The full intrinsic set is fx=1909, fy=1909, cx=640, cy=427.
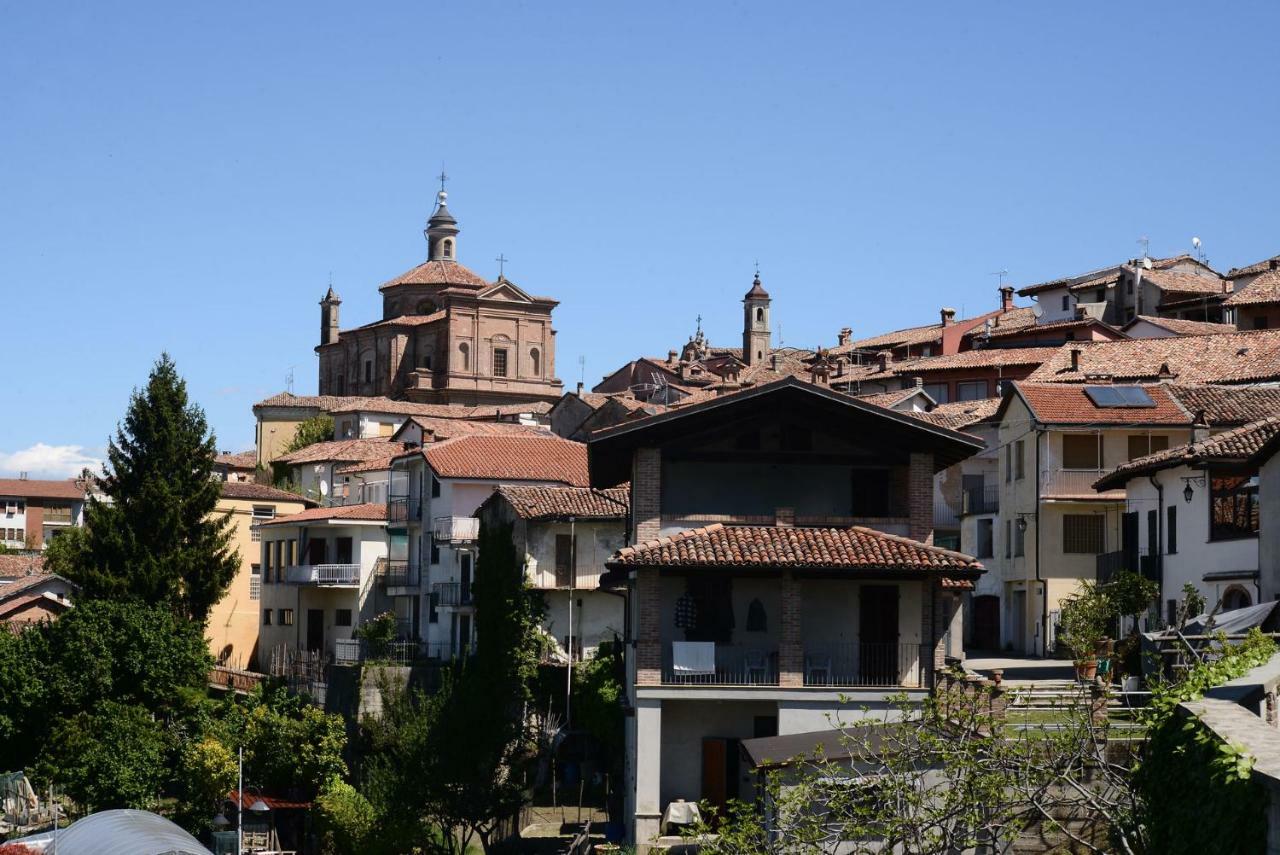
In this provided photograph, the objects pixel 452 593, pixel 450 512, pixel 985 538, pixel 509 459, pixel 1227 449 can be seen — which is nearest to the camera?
pixel 1227 449

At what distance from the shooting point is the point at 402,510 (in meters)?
65.1

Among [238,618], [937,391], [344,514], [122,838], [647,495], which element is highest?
[937,391]

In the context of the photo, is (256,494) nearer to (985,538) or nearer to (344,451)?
(344,451)

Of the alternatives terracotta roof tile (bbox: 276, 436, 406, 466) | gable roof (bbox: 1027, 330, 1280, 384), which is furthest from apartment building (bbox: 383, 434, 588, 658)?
terracotta roof tile (bbox: 276, 436, 406, 466)

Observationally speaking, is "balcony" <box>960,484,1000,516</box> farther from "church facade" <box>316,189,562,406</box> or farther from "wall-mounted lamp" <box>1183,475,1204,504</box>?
"church facade" <box>316,189,562,406</box>

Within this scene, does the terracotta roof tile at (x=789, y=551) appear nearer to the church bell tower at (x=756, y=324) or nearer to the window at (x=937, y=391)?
the window at (x=937, y=391)

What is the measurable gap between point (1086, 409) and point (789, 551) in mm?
19516

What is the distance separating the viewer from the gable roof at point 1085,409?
158ft

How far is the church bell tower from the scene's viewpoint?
12706cm

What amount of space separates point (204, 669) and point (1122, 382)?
31114 mm

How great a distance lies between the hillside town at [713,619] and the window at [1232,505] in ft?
0.24

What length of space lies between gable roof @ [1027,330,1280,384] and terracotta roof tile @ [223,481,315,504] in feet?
108

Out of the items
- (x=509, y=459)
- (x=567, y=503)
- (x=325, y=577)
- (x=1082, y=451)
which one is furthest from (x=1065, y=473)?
(x=325, y=577)

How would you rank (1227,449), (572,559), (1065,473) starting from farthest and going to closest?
1. (1065,473)
2. (572,559)
3. (1227,449)
